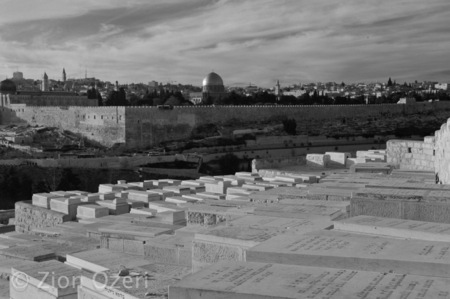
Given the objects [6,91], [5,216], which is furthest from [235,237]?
[6,91]

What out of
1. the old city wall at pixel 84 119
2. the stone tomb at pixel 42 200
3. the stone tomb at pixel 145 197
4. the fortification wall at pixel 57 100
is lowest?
the stone tomb at pixel 42 200

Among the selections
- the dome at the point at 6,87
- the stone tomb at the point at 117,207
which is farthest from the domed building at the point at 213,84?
the stone tomb at the point at 117,207

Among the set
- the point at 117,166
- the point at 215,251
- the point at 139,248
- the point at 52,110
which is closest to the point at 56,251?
the point at 139,248

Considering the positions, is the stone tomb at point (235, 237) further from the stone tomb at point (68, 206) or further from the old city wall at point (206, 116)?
the old city wall at point (206, 116)

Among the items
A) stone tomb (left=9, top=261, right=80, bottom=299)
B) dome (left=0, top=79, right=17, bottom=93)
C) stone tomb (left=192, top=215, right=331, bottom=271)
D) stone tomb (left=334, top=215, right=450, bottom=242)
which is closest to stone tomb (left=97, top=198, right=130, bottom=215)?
stone tomb (left=9, top=261, right=80, bottom=299)

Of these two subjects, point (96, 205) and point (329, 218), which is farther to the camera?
point (96, 205)

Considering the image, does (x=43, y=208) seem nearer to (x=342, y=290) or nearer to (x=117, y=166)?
(x=342, y=290)

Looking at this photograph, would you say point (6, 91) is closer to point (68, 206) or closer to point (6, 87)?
point (6, 87)

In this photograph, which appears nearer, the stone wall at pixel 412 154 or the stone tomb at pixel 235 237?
the stone tomb at pixel 235 237
